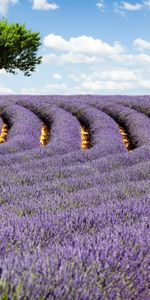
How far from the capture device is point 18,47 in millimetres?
36844

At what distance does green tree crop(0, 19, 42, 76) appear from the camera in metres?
35.8

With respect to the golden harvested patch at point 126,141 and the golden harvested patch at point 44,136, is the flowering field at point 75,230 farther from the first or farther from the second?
the golden harvested patch at point 44,136

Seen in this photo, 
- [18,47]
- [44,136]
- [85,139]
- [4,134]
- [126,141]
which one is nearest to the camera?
[126,141]

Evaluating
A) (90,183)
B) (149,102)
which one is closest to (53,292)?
(90,183)

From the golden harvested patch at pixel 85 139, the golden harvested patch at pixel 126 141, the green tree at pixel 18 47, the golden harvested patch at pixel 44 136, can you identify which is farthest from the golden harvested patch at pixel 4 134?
the green tree at pixel 18 47

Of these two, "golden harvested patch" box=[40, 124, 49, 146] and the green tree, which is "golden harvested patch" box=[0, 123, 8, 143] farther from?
the green tree

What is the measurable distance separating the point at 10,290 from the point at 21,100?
2307cm

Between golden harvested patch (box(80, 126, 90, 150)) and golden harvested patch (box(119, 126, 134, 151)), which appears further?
golden harvested patch (box(119, 126, 134, 151))

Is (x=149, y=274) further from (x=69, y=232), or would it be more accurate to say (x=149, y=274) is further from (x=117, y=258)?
(x=69, y=232)

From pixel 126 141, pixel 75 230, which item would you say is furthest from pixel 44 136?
pixel 75 230

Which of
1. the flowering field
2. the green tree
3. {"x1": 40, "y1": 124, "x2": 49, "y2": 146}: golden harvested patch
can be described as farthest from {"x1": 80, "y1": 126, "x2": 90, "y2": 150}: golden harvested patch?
the green tree

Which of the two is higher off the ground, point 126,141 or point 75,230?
point 75,230

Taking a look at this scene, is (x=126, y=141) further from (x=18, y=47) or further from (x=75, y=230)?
(x=18, y=47)

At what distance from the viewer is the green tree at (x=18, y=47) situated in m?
35.8
